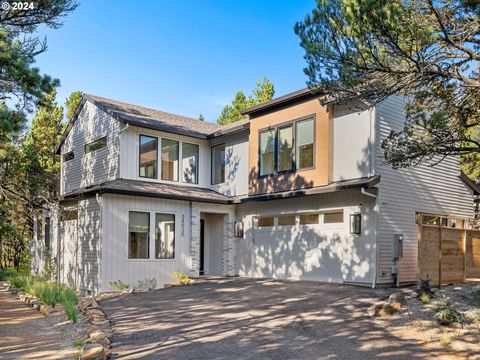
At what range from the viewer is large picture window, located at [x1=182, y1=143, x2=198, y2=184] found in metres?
16.4

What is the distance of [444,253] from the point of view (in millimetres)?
12320

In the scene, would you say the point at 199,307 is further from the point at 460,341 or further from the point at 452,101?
the point at 452,101

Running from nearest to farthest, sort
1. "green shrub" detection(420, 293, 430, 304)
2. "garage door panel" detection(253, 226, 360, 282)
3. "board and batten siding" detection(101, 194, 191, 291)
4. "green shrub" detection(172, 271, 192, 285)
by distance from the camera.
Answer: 1. "green shrub" detection(420, 293, 430, 304)
2. "garage door panel" detection(253, 226, 360, 282)
3. "board and batten siding" detection(101, 194, 191, 291)
4. "green shrub" detection(172, 271, 192, 285)

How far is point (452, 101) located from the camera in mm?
8531

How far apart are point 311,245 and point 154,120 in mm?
7031

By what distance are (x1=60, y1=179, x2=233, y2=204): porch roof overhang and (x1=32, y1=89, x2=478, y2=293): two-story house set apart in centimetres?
5

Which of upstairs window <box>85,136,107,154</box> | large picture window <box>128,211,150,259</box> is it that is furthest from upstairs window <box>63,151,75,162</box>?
large picture window <box>128,211,150,259</box>

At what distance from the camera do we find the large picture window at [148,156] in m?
15.2

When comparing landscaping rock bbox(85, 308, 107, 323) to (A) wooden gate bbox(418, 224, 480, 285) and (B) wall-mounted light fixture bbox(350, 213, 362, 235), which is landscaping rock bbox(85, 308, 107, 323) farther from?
(A) wooden gate bbox(418, 224, 480, 285)

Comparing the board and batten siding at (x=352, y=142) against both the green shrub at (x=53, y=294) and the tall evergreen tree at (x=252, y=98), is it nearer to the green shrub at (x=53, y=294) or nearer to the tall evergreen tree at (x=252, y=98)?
the green shrub at (x=53, y=294)


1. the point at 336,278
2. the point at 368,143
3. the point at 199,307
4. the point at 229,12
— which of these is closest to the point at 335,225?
the point at 336,278

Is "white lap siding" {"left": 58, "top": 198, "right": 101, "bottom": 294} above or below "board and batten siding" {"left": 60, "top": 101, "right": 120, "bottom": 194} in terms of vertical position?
below

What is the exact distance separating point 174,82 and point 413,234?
664 inches

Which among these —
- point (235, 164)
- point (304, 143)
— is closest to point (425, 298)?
point (304, 143)
